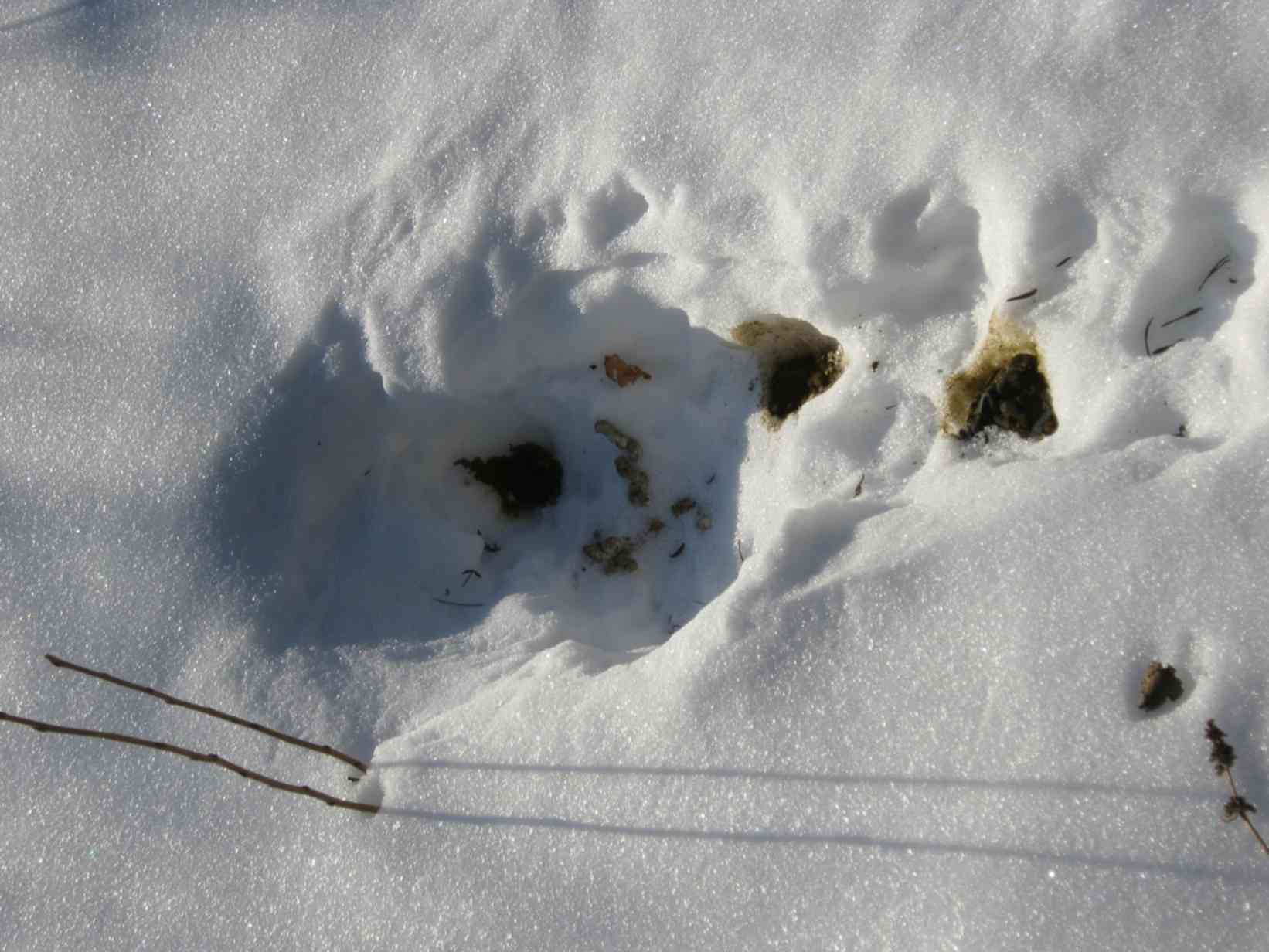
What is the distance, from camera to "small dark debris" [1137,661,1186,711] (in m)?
1.09

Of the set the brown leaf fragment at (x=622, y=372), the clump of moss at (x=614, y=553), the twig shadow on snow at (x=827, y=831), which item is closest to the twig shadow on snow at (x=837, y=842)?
the twig shadow on snow at (x=827, y=831)

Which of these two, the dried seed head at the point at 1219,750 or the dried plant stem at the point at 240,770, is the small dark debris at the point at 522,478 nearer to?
the dried plant stem at the point at 240,770

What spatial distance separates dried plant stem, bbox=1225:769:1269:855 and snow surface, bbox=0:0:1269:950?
11 millimetres

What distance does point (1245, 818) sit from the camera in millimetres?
1029

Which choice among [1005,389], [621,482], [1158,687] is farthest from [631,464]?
[1158,687]

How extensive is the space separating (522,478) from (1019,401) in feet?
2.76

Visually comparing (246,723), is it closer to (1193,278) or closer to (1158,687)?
(1158,687)

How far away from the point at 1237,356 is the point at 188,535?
5.12ft

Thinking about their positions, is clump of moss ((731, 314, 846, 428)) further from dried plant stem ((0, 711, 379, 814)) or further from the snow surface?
dried plant stem ((0, 711, 379, 814))

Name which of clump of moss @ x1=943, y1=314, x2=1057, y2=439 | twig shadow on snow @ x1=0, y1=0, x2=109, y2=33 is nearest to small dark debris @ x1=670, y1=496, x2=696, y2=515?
clump of moss @ x1=943, y1=314, x2=1057, y2=439

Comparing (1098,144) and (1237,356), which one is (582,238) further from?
(1237,356)

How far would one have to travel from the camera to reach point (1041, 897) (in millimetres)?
1072

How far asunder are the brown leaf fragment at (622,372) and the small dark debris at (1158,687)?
2.89 feet

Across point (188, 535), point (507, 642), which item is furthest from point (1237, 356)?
point (188, 535)
